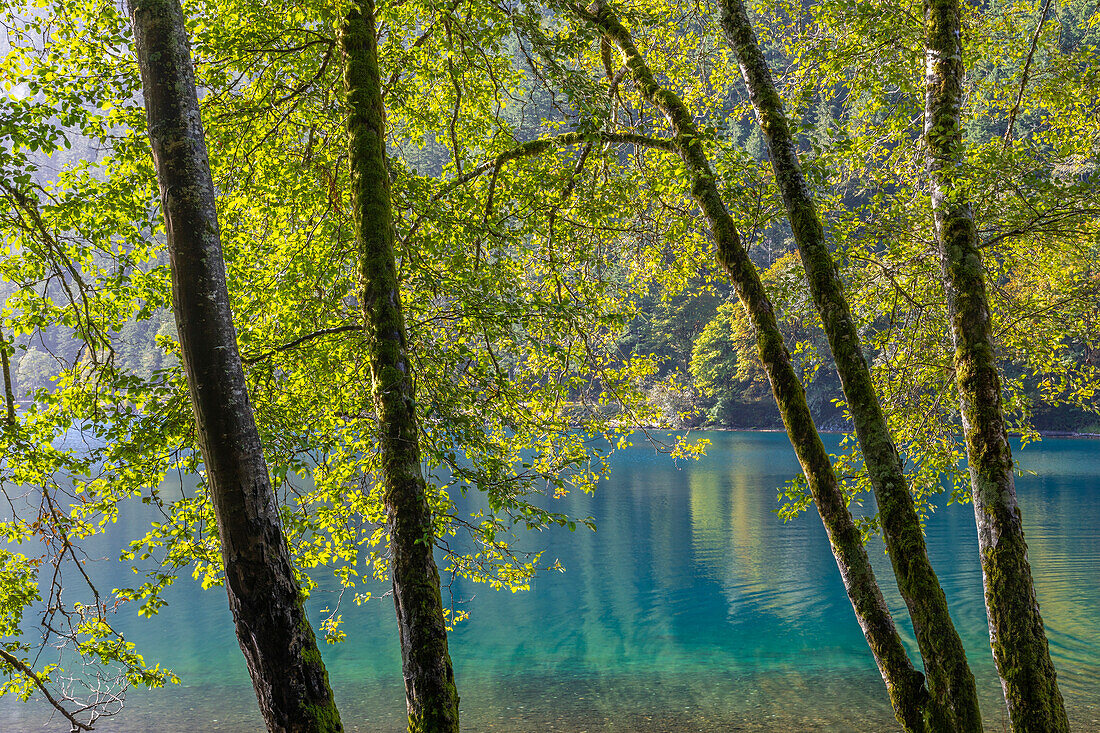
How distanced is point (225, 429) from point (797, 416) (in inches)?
145

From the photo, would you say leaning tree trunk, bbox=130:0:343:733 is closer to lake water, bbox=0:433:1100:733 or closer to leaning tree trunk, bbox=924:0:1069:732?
leaning tree trunk, bbox=924:0:1069:732

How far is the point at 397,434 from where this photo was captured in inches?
154

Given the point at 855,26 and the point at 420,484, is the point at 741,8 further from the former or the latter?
the point at 420,484

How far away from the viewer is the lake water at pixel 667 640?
10.9m

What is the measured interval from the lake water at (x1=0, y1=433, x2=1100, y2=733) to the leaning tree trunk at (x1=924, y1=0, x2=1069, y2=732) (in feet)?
21.6

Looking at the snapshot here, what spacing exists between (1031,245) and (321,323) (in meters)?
5.55

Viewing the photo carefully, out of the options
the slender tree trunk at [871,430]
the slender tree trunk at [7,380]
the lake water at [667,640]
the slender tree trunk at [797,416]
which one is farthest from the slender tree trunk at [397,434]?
the lake water at [667,640]

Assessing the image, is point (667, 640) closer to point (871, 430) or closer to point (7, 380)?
point (871, 430)

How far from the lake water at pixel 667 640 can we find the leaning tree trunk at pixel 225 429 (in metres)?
8.23

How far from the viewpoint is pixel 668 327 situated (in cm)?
5050

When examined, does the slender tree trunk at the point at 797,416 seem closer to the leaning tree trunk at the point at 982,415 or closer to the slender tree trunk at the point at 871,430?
the slender tree trunk at the point at 871,430

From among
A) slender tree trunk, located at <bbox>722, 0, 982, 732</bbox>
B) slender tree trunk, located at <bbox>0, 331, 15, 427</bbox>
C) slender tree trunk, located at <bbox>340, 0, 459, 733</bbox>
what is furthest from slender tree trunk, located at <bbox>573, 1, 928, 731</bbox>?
slender tree trunk, located at <bbox>0, 331, 15, 427</bbox>

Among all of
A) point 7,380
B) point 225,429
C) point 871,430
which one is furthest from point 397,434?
point 871,430

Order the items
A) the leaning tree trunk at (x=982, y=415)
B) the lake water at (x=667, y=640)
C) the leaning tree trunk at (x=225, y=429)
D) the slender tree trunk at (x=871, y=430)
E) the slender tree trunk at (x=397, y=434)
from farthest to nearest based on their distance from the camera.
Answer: the lake water at (x=667, y=640) < the slender tree trunk at (x=871, y=430) < the leaning tree trunk at (x=982, y=415) < the slender tree trunk at (x=397, y=434) < the leaning tree trunk at (x=225, y=429)
